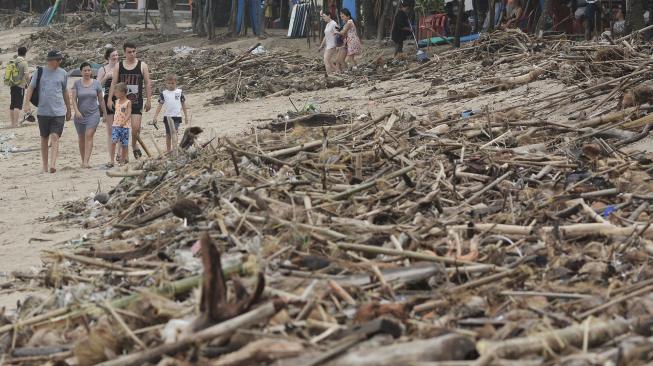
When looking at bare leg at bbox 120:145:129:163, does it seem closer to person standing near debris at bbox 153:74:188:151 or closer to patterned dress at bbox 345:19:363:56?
person standing near debris at bbox 153:74:188:151

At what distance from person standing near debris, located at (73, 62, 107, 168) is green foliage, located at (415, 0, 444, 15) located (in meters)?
10.7

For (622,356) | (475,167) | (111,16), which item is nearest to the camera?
(622,356)

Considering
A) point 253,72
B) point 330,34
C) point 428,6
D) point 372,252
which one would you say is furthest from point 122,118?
point 428,6

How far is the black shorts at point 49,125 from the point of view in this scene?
13.5 metres

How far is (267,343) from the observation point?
518 cm

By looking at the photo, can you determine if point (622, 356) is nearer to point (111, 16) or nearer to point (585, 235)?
point (585, 235)

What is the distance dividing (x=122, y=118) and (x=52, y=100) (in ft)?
3.09

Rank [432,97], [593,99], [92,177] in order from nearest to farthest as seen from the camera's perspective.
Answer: [593,99], [92,177], [432,97]

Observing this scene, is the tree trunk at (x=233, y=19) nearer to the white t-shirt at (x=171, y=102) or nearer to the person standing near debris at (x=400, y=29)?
the person standing near debris at (x=400, y=29)

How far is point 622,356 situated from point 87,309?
2.92 m

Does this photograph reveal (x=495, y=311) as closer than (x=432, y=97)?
Yes

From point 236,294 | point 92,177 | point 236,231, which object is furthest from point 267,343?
point 92,177

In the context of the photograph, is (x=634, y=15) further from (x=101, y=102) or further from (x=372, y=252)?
(x=372, y=252)

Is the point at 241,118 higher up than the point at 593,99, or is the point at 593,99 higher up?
the point at 593,99
